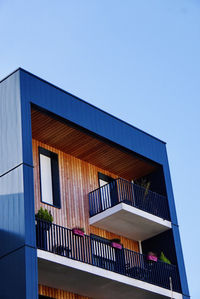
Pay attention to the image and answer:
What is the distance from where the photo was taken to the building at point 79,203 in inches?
787

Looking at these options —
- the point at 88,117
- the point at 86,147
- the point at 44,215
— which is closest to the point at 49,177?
the point at 86,147

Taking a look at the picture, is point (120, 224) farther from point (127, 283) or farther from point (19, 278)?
point (19, 278)

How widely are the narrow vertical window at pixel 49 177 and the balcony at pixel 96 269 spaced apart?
168 cm

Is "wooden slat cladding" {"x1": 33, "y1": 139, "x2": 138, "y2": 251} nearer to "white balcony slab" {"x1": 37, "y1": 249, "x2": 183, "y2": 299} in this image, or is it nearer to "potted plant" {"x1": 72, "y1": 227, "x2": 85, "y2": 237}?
"potted plant" {"x1": 72, "y1": 227, "x2": 85, "y2": 237}

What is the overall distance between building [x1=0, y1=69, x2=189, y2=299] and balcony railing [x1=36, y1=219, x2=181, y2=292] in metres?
0.04

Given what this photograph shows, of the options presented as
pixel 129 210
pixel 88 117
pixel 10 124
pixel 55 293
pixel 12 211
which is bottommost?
pixel 55 293

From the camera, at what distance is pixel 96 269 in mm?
21266

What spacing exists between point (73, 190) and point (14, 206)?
4.78m

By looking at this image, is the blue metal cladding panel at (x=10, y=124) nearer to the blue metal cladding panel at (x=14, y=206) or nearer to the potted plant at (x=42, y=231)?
the blue metal cladding panel at (x=14, y=206)

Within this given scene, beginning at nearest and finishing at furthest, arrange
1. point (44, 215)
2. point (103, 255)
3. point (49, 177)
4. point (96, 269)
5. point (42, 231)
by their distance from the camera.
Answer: point (42, 231), point (96, 269), point (44, 215), point (103, 255), point (49, 177)


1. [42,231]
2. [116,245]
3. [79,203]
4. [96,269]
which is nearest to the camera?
[42,231]

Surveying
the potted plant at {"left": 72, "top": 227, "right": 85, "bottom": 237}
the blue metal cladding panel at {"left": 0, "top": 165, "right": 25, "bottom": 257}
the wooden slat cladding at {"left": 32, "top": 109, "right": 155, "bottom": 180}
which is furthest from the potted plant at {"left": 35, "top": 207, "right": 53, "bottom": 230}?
the wooden slat cladding at {"left": 32, "top": 109, "right": 155, "bottom": 180}

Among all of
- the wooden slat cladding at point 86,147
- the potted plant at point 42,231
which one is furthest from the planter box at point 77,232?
the wooden slat cladding at point 86,147

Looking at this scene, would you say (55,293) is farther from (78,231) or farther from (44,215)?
(44,215)
